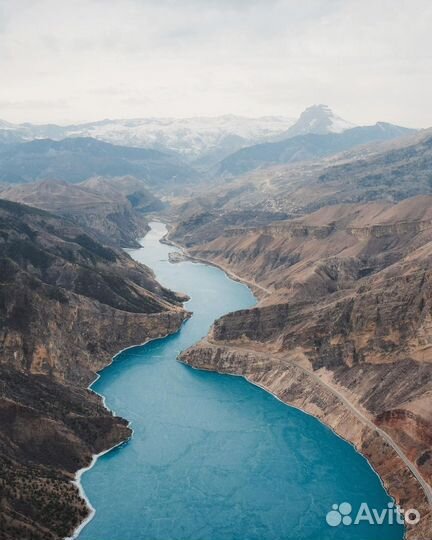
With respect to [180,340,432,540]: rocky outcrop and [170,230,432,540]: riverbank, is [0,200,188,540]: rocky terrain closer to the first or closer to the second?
[170,230,432,540]: riverbank

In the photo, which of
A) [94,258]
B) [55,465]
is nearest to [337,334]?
[55,465]

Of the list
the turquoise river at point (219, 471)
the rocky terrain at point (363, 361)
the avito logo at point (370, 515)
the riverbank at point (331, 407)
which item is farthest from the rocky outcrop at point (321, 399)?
the turquoise river at point (219, 471)

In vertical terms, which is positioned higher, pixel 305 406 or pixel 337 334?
pixel 337 334

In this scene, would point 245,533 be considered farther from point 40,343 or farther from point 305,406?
point 40,343

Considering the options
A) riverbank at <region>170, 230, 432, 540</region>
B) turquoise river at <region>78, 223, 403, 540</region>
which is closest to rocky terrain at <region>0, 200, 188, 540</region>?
turquoise river at <region>78, 223, 403, 540</region>

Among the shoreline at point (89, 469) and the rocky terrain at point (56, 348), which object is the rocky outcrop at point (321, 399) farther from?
the shoreline at point (89, 469)
